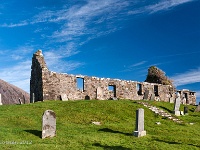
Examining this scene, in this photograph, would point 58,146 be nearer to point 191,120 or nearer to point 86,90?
point 191,120

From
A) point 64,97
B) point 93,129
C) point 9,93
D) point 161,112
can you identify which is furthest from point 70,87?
point 9,93

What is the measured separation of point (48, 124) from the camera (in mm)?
17422

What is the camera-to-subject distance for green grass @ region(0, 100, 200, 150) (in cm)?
1596

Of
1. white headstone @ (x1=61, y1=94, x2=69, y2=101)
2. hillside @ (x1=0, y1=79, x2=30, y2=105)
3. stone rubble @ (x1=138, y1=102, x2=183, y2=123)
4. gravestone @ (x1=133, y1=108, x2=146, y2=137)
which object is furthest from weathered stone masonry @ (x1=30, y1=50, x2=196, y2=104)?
gravestone @ (x1=133, y1=108, x2=146, y2=137)

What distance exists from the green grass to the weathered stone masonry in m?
7.66

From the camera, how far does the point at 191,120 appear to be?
28.0m

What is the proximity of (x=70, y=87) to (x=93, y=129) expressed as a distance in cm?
1786

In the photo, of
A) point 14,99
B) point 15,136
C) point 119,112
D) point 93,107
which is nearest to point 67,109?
point 93,107

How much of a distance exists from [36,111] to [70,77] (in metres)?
12.8

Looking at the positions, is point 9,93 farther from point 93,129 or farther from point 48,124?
point 48,124

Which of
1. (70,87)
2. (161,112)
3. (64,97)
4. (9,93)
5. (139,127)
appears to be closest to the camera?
(139,127)

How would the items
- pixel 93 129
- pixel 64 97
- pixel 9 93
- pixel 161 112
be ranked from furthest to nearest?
pixel 9 93, pixel 64 97, pixel 161 112, pixel 93 129

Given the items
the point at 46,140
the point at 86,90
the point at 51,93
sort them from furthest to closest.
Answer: the point at 86,90, the point at 51,93, the point at 46,140

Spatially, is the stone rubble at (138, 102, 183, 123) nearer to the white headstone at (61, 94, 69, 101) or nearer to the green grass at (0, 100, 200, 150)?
the green grass at (0, 100, 200, 150)
